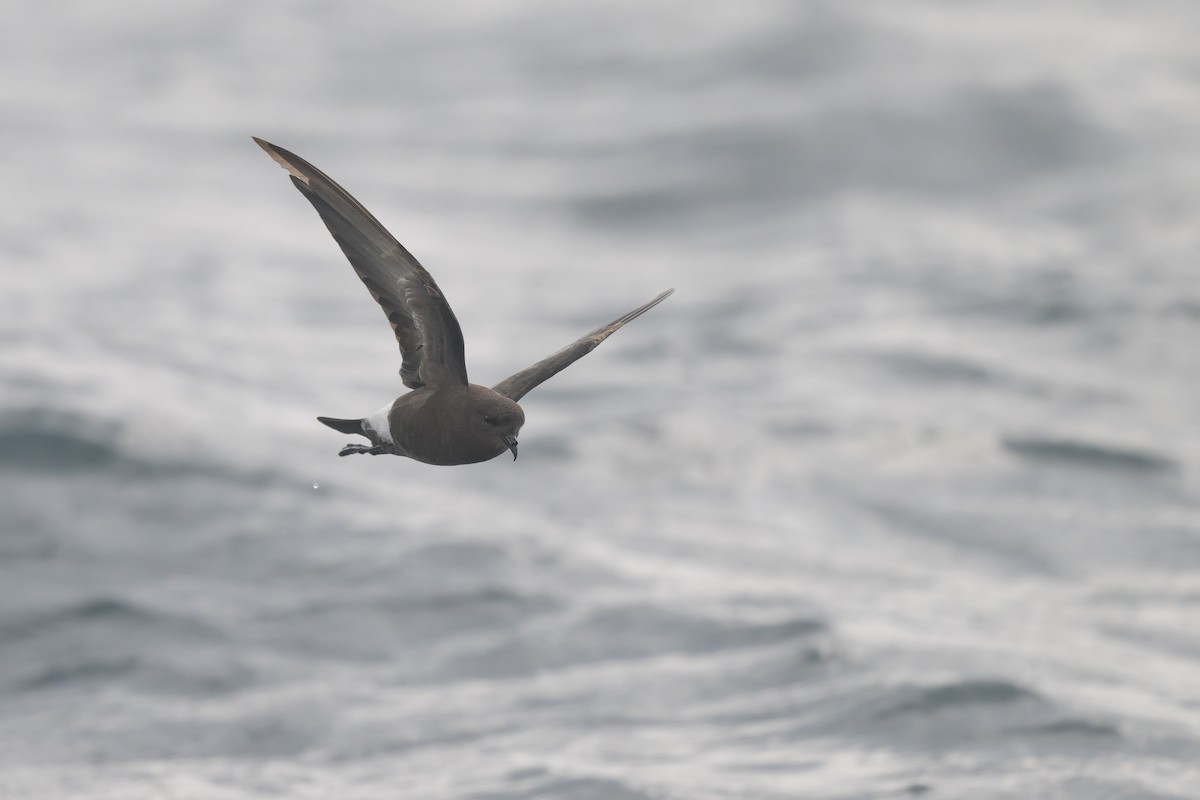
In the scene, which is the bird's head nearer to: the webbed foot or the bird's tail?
the webbed foot

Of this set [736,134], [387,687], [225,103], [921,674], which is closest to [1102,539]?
[921,674]

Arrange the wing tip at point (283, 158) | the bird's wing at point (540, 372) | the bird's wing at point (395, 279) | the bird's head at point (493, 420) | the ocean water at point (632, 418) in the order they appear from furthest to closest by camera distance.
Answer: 1. the ocean water at point (632, 418)
2. the bird's wing at point (540, 372)
3. the bird's wing at point (395, 279)
4. the bird's head at point (493, 420)
5. the wing tip at point (283, 158)

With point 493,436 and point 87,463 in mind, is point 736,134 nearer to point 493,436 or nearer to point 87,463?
point 87,463

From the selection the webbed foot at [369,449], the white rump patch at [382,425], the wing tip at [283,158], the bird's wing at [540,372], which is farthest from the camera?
the bird's wing at [540,372]

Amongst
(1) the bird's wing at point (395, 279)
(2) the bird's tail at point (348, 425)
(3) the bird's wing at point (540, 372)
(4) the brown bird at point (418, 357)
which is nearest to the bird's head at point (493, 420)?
(4) the brown bird at point (418, 357)

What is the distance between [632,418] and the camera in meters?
25.7

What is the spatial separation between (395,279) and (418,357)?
0.49 meters

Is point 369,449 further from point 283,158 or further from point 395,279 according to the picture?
point 283,158

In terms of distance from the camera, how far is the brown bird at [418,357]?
24.4 feet

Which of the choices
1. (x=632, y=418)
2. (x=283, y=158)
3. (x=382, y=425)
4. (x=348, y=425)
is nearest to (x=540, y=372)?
(x=382, y=425)

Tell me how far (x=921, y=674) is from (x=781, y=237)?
15906mm

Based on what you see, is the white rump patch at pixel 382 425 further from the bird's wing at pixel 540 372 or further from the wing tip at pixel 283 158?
the wing tip at pixel 283 158

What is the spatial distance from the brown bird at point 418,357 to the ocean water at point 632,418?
955 cm

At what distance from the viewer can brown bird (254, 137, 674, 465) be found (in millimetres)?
7449
